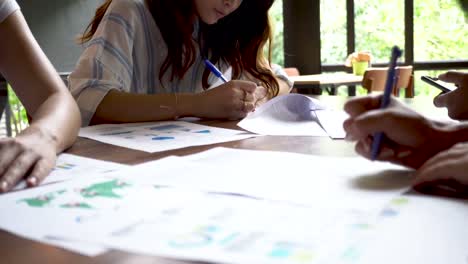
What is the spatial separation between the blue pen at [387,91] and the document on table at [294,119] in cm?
30

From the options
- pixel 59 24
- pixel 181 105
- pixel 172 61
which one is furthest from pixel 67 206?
pixel 59 24

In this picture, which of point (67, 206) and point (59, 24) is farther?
point (59, 24)

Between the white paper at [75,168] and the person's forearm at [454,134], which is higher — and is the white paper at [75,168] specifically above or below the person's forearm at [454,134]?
below

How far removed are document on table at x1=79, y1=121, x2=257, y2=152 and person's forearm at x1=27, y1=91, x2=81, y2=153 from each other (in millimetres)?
68

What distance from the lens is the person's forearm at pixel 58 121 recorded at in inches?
32.2

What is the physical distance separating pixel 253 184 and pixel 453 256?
260 mm

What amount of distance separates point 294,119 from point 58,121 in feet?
1.78

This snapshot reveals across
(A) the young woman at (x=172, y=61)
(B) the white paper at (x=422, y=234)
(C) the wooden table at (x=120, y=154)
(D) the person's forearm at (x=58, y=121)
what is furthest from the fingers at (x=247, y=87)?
(B) the white paper at (x=422, y=234)

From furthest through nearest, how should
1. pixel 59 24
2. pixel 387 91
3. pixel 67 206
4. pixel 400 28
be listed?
1. pixel 400 28
2. pixel 59 24
3. pixel 387 91
4. pixel 67 206

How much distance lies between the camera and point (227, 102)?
3.99 feet

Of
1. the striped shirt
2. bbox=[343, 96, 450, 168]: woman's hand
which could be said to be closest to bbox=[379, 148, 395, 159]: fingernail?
bbox=[343, 96, 450, 168]: woman's hand

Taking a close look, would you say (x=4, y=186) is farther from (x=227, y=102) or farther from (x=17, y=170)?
(x=227, y=102)

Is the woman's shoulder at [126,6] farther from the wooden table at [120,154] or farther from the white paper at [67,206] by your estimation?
the white paper at [67,206]

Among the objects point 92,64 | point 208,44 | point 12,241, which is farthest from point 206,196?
point 208,44
